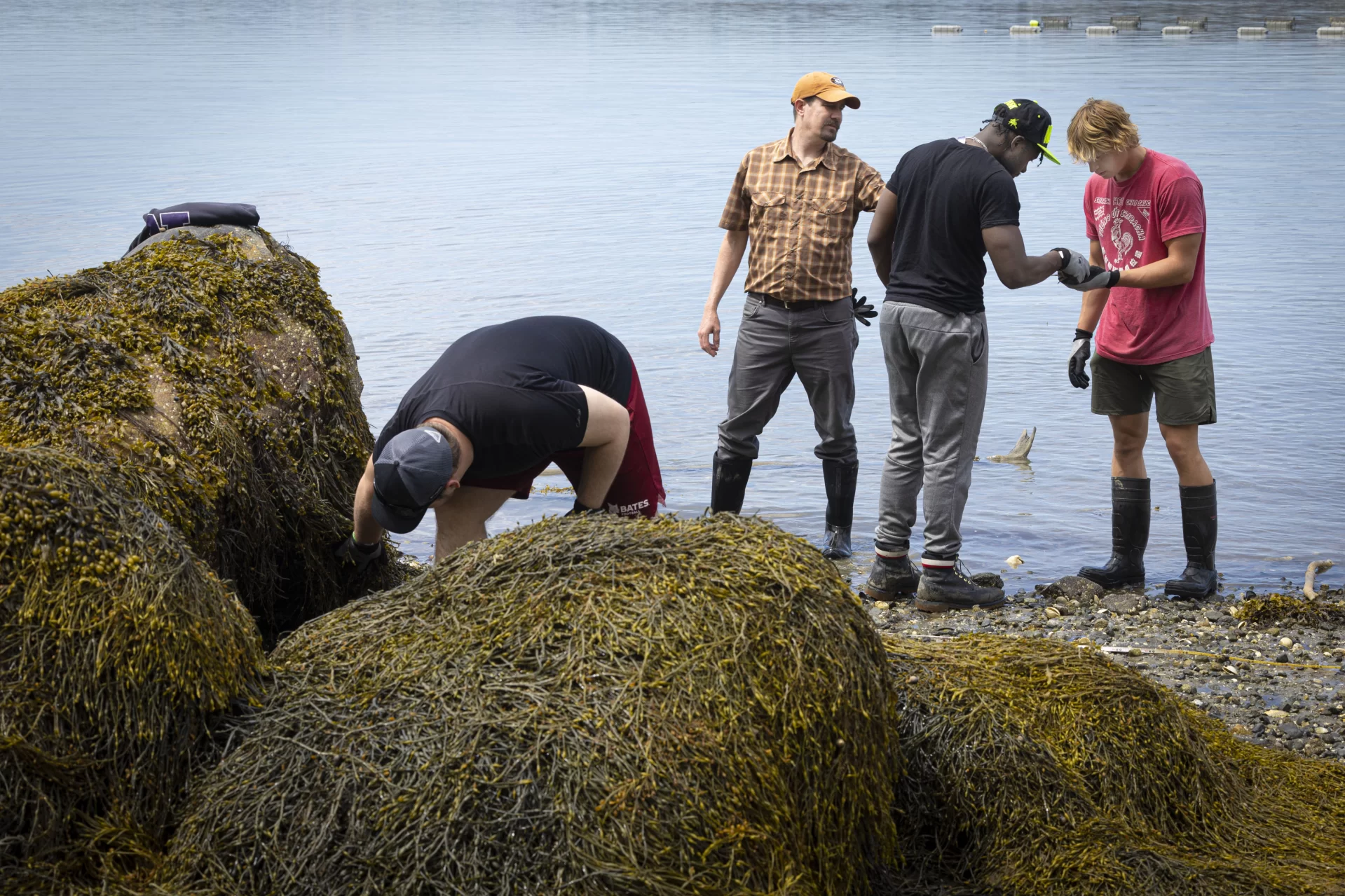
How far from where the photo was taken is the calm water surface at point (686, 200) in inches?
334

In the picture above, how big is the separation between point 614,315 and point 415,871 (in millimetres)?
9994

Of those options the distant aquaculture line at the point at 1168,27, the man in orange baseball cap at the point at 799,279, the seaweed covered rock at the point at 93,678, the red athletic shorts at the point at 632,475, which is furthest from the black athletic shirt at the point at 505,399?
the distant aquaculture line at the point at 1168,27

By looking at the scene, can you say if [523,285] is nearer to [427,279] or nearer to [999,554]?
Result: [427,279]

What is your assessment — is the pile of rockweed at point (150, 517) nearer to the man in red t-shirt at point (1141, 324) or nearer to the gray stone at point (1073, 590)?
the gray stone at point (1073, 590)

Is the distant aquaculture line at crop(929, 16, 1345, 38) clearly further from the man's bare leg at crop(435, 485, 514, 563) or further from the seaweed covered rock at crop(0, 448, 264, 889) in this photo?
the seaweed covered rock at crop(0, 448, 264, 889)

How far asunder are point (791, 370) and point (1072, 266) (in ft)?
5.18

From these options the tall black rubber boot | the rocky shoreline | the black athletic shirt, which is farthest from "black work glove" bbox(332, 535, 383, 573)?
the tall black rubber boot

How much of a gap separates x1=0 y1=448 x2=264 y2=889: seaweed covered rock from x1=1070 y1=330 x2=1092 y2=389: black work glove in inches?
181

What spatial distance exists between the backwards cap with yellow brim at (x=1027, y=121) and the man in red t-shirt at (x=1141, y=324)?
0.49 ft

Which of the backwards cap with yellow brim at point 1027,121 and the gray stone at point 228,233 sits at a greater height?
the backwards cap with yellow brim at point 1027,121

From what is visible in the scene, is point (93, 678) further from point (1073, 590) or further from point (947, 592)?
point (1073, 590)

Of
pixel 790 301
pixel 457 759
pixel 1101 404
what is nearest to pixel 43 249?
pixel 790 301

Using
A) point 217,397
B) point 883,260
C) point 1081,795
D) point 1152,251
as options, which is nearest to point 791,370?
point 883,260

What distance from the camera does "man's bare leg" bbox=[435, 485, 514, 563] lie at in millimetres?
4605
